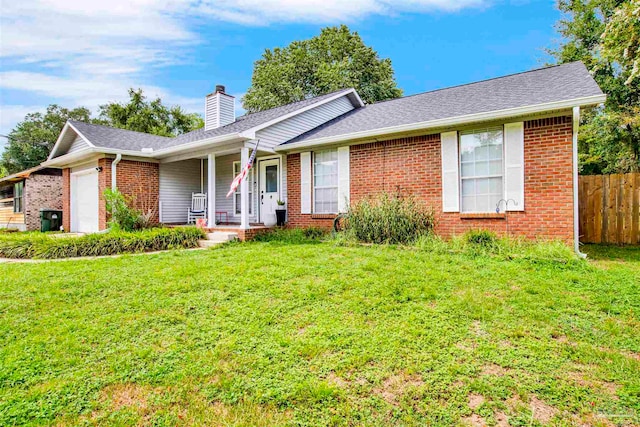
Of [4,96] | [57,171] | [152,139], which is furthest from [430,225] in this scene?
[4,96]

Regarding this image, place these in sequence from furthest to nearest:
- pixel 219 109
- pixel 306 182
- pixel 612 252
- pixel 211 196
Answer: pixel 219 109, pixel 306 182, pixel 211 196, pixel 612 252

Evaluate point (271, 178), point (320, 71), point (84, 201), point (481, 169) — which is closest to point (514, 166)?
point (481, 169)

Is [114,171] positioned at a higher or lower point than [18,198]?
higher

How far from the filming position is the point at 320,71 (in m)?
24.6

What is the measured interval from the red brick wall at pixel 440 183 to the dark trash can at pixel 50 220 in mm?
10607

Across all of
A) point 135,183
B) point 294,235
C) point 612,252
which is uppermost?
point 135,183

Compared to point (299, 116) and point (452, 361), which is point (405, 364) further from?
point (299, 116)

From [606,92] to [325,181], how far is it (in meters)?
13.3

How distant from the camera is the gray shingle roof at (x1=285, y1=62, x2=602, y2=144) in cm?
680

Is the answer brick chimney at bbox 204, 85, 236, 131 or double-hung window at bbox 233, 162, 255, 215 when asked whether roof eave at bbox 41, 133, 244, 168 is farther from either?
brick chimney at bbox 204, 85, 236, 131

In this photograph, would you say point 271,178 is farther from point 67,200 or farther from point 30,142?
point 30,142

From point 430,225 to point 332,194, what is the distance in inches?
116

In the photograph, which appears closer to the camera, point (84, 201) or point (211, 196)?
point (211, 196)

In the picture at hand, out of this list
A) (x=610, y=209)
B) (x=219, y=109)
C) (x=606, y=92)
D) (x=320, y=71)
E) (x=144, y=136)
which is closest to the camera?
(x=610, y=209)
